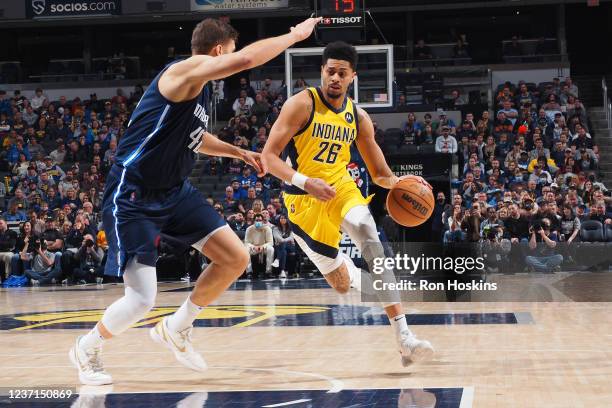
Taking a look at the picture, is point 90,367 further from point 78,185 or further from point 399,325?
point 78,185

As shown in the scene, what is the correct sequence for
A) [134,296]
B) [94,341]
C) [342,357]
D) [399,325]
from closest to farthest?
[134,296]
[94,341]
[399,325]
[342,357]

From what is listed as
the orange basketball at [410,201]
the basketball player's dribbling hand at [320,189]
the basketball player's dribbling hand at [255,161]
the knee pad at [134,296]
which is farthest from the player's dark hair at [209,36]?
the orange basketball at [410,201]

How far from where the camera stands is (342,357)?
682 centimetres

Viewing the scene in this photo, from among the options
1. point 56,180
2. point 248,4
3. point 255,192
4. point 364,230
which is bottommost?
point 255,192

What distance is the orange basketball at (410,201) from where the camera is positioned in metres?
6.68

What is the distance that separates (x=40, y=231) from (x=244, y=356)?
40.5ft

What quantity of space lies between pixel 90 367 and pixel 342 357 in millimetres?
1900

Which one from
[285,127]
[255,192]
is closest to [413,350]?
[285,127]

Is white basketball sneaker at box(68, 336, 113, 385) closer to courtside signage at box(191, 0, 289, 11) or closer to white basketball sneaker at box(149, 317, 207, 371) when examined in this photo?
white basketball sneaker at box(149, 317, 207, 371)

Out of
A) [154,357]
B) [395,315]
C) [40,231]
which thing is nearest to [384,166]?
[395,315]

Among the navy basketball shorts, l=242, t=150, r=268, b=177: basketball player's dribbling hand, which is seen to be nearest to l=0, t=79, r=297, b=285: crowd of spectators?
l=242, t=150, r=268, b=177: basketball player's dribbling hand

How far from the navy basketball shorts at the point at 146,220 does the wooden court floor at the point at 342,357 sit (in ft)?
2.76

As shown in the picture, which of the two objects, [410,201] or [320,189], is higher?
[320,189]

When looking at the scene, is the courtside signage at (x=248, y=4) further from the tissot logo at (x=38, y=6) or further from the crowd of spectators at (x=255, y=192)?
the tissot logo at (x=38, y=6)
